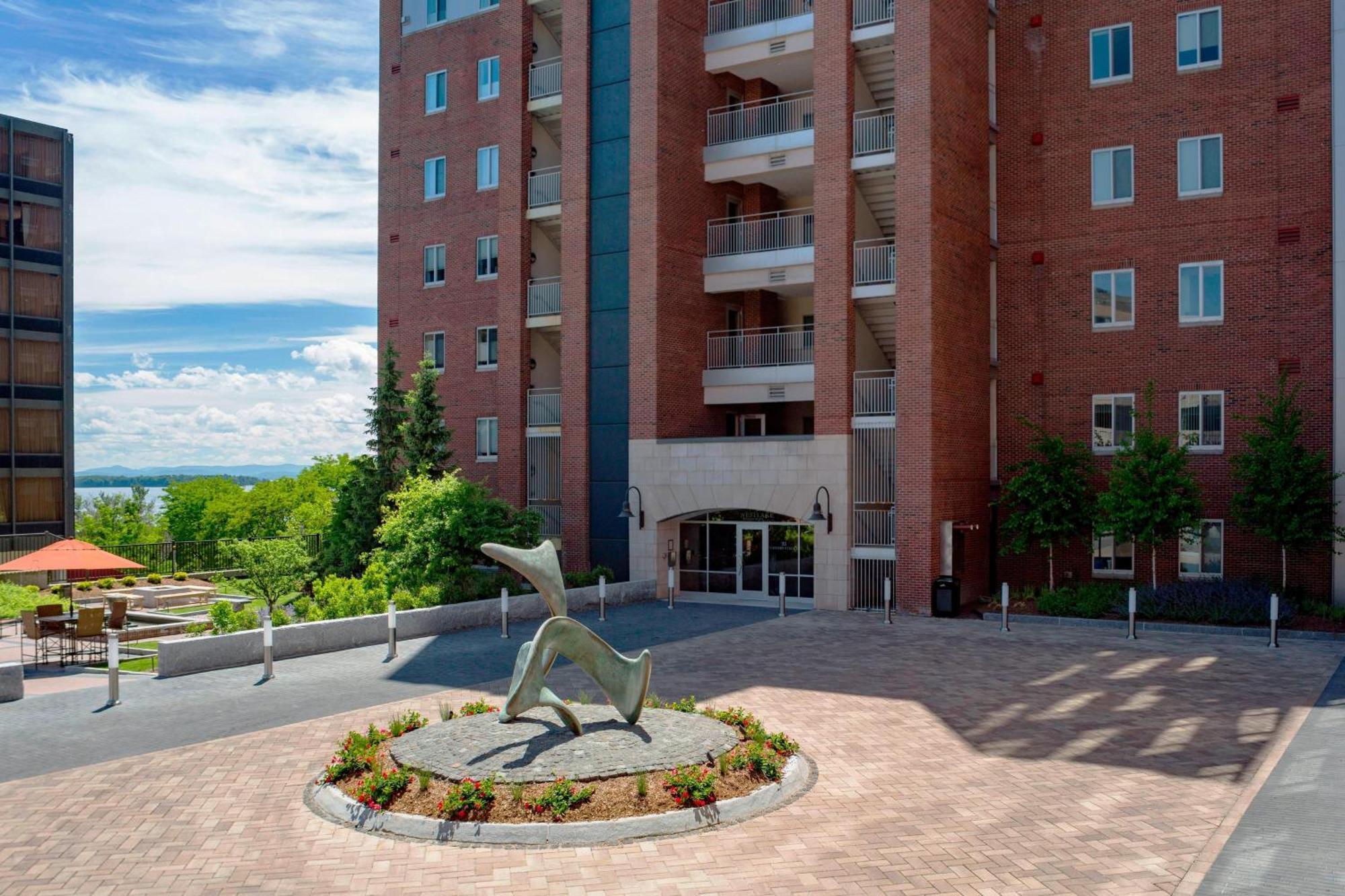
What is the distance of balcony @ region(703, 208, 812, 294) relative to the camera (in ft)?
105

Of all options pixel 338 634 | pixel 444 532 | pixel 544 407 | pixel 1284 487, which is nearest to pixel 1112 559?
pixel 1284 487

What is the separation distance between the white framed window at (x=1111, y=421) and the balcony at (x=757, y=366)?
27.2ft

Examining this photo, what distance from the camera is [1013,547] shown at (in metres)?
29.6

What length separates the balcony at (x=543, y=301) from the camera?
35469 mm

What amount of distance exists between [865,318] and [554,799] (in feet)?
74.9

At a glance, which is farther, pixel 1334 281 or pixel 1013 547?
pixel 1013 547

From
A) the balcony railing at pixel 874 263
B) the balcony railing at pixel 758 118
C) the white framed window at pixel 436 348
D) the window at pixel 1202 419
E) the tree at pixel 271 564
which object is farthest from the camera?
the white framed window at pixel 436 348

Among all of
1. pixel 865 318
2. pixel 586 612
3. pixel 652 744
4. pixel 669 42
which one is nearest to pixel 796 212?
pixel 865 318

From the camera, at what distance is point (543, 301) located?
118ft

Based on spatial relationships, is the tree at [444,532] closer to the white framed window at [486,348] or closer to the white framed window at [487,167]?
the white framed window at [486,348]

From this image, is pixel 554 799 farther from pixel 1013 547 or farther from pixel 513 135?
pixel 513 135

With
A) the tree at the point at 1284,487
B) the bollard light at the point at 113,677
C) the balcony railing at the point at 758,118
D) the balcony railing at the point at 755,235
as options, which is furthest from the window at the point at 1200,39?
the bollard light at the point at 113,677

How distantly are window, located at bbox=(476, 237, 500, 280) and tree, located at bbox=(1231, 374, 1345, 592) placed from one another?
79.8 feet

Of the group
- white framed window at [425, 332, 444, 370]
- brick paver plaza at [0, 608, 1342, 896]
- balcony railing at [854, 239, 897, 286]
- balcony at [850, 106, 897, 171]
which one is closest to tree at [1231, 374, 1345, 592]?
brick paver plaza at [0, 608, 1342, 896]
